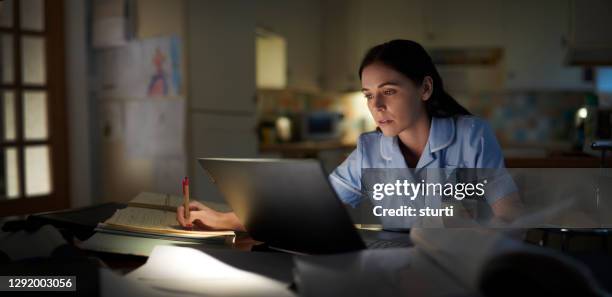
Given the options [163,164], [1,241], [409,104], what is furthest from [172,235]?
[163,164]

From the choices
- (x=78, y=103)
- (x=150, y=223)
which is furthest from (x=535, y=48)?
(x=150, y=223)

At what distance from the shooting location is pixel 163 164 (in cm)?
268

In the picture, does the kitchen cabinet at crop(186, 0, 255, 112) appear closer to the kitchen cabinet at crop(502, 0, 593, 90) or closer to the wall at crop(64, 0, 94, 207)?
the wall at crop(64, 0, 94, 207)

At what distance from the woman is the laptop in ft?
1.14

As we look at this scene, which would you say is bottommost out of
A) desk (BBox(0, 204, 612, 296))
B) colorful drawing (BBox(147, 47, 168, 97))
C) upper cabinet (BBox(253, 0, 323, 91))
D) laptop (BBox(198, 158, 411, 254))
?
desk (BBox(0, 204, 612, 296))

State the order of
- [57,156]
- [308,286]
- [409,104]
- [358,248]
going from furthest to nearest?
[57,156] → [409,104] → [358,248] → [308,286]

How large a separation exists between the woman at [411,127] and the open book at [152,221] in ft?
1.10

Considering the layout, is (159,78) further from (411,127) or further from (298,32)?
(411,127)

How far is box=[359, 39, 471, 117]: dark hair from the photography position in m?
1.03

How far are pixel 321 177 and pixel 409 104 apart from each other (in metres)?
0.55

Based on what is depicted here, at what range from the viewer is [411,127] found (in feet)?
3.61

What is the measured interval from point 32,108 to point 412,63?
2.15 meters

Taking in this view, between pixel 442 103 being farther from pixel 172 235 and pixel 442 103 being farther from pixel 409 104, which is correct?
pixel 172 235

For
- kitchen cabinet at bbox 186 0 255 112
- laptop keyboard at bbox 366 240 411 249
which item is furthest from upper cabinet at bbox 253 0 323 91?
laptop keyboard at bbox 366 240 411 249
